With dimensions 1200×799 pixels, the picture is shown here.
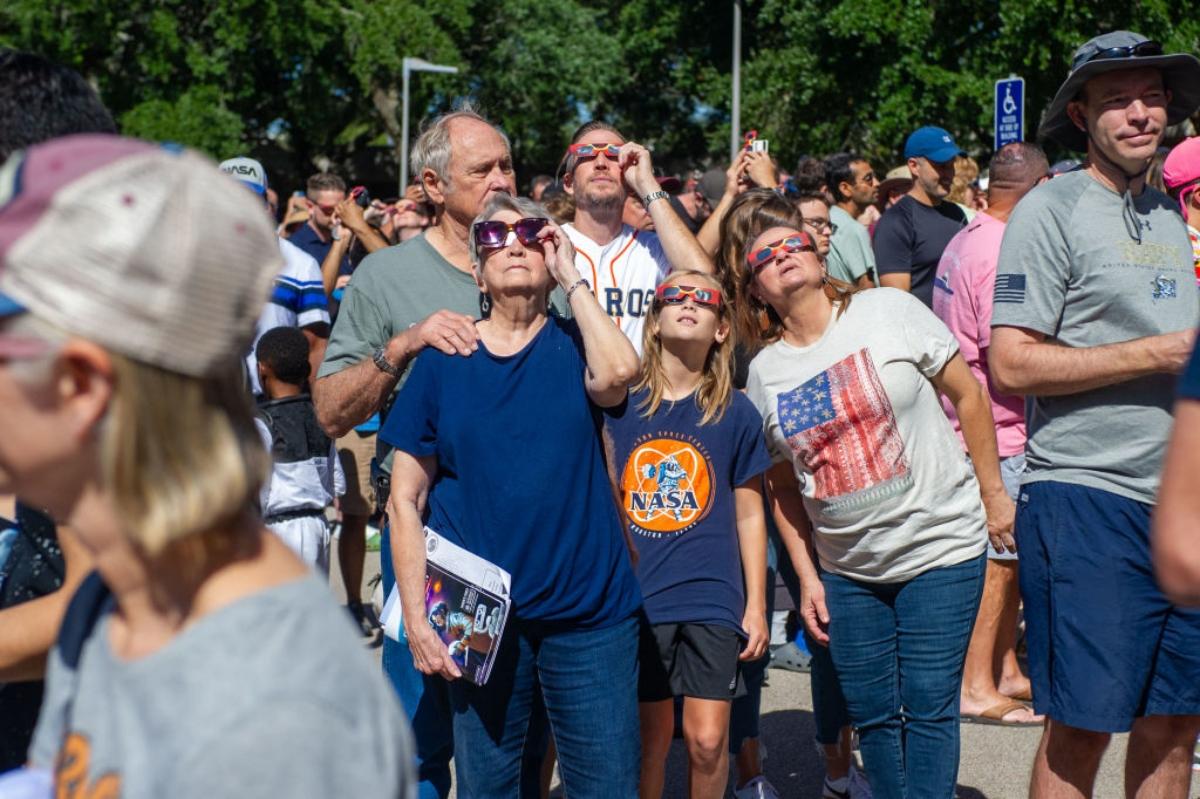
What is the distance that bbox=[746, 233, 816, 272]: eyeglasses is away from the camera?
4066mm

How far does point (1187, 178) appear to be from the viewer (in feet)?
15.8

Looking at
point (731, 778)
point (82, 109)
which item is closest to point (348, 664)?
point (82, 109)

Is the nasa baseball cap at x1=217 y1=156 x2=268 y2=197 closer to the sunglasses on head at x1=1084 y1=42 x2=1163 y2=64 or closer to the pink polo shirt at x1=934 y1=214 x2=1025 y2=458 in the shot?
the pink polo shirt at x1=934 y1=214 x2=1025 y2=458

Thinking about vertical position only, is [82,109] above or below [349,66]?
below

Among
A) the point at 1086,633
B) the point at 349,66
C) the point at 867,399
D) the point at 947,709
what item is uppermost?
the point at 349,66

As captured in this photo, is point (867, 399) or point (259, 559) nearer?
point (259, 559)

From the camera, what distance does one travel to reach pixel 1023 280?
3.52m

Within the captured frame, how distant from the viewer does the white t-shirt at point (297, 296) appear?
6684 mm

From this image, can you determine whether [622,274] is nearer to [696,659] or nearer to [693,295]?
[693,295]

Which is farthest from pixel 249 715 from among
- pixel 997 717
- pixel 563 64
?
pixel 563 64

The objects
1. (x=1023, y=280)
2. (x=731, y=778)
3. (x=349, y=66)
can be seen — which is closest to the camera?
(x=1023, y=280)

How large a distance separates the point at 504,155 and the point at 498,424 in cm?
98

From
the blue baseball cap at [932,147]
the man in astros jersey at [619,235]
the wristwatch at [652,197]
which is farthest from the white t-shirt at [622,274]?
the blue baseball cap at [932,147]

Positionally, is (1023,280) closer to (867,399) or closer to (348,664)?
(867,399)
